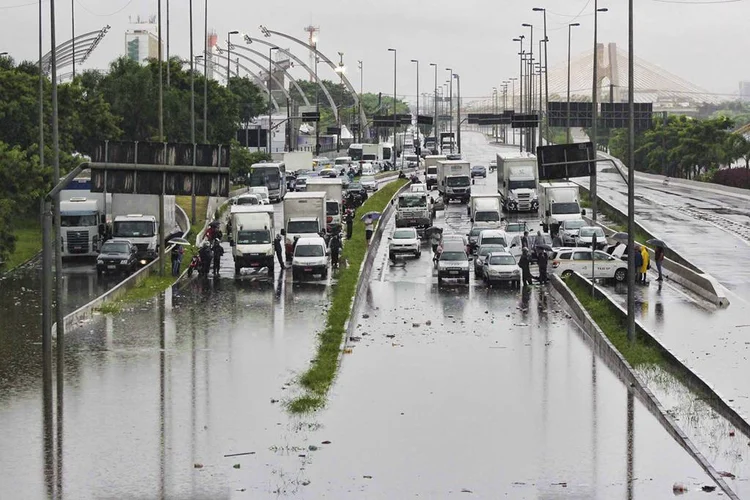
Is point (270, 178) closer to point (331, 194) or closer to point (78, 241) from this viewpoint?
point (331, 194)

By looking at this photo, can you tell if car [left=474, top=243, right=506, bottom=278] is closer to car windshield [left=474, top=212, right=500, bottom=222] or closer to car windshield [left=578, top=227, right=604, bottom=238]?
car windshield [left=578, top=227, right=604, bottom=238]

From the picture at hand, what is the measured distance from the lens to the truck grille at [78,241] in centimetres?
5862

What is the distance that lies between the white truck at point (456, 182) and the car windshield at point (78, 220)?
101ft

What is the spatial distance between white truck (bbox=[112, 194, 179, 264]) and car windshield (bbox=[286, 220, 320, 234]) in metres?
5.38

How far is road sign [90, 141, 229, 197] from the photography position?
29688 millimetres

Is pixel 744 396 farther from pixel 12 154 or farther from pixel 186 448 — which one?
pixel 12 154

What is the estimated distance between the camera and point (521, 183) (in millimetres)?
78875

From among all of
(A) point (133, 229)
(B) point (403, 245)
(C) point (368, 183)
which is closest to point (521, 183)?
(C) point (368, 183)

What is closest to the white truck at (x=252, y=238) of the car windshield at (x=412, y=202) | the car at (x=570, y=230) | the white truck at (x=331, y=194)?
the white truck at (x=331, y=194)

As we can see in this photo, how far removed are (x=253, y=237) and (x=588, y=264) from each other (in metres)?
12.7

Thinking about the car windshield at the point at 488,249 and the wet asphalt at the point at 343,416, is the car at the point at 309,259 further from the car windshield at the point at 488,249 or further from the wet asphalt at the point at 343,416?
the wet asphalt at the point at 343,416

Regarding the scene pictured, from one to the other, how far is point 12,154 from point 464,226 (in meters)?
26.4

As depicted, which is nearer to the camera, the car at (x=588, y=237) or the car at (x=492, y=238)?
the car at (x=492, y=238)

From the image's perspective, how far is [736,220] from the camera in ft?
243
